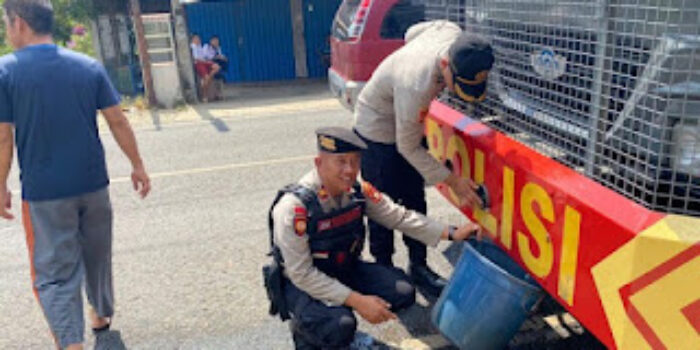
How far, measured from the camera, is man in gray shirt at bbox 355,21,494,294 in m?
2.53

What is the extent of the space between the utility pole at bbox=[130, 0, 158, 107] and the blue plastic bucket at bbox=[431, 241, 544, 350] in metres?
9.74

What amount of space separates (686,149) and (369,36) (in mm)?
5755

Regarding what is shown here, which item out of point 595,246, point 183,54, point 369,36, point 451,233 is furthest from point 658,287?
point 183,54

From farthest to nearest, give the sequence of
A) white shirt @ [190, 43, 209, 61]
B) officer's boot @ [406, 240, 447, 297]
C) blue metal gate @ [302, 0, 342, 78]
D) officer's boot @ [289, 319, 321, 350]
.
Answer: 1. blue metal gate @ [302, 0, 342, 78]
2. white shirt @ [190, 43, 209, 61]
3. officer's boot @ [406, 240, 447, 297]
4. officer's boot @ [289, 319, 321, 350]

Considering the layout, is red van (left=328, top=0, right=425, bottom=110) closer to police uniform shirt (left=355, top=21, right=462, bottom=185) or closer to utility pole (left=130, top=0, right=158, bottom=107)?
police uniform shirt (left=355, top=21, right=462, bottom=185)

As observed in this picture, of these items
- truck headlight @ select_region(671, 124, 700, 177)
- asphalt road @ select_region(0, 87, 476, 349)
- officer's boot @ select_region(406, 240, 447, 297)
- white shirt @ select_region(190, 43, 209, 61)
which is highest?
truck headlight @ select_region(671, 124, 700, 177)

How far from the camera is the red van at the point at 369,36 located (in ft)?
23.7

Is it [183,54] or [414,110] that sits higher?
[414,110]

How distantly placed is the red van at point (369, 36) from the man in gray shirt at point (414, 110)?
12.6 ft

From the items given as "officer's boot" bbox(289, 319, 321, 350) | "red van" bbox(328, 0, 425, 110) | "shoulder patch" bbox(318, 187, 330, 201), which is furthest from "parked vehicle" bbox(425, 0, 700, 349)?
"red van" bbox(328, 0, 425, 110)

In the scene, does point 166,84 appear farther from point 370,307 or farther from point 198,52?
point 370,307

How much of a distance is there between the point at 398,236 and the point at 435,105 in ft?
4.17

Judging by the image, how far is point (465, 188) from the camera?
2.76 m

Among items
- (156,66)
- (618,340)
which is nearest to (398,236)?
(618,340)
